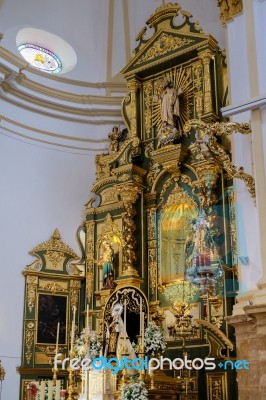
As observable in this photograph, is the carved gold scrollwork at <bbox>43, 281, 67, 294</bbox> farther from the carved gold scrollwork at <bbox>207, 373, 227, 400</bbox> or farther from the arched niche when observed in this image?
the carved gold scrollwork at <bbox>207, 373, 227, 400</bbox>

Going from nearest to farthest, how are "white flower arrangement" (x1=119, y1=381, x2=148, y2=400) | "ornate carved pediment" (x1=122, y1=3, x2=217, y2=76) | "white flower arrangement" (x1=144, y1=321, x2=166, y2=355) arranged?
"white flower arrangement" (x1=119, y1=381, x2=148, y2=400) < "white flower arrangement" (x1=144, y1=321, x2=166, y2=355) < "ornate carved pediment" (x1=122, y1=3, x2=217, y2=76)

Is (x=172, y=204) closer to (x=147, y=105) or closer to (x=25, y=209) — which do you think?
(x=147, y=105)

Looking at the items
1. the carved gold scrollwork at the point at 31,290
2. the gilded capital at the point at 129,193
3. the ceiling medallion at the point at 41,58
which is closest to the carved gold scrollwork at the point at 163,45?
the ceiling medallion at the point at 41,58

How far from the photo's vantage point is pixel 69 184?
1691 centimetres

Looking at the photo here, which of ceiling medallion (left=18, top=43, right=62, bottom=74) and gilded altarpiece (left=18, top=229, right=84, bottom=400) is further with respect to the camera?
ceiling medallion (left=18, top=43, right=62, bottom=74)

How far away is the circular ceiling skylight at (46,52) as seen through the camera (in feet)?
58.0

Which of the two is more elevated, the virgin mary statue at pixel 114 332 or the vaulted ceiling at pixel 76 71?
the vaulted ceiling at pixel 76 71

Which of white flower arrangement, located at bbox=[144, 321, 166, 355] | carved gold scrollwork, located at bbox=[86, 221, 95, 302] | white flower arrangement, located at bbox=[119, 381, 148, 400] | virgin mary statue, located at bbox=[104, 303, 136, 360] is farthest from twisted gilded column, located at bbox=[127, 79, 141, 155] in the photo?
white flower arrangement, located at bbox=[119, 381, 148, 400]

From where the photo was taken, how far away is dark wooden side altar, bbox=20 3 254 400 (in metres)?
13.0

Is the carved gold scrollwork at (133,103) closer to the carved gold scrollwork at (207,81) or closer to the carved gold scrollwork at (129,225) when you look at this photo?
the carved gold scrollwork at (129,225)

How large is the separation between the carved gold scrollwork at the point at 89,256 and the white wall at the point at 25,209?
1.25 feet

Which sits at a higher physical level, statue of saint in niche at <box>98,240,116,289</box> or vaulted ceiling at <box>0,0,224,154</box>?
vaulted ceiling at <box>0,0,224,154</box>

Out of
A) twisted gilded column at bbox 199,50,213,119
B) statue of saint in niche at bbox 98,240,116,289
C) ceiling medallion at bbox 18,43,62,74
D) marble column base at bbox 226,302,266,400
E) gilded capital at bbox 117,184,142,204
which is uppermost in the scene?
ceiling medallion at bbox 18,43,62,74

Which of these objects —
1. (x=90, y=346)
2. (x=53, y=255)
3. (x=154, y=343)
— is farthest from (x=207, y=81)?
(x=90, y=346)
